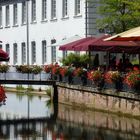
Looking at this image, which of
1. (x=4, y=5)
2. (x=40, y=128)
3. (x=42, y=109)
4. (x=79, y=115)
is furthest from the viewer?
(x=4, y=5)

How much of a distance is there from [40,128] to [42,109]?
30.0ft

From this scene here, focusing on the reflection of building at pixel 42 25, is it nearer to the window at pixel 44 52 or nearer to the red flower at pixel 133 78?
the window at pixel 44 52

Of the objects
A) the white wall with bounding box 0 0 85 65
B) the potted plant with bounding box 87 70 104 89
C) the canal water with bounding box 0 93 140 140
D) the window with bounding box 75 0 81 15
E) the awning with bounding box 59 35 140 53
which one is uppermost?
the window with bounding box 75 0 81 15

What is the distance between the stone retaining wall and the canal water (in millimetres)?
440

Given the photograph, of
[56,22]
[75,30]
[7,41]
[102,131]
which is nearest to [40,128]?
[102,131]

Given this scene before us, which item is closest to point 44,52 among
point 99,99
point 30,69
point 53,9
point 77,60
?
→ point 53,9

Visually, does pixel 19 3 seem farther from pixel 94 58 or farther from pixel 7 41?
pixel 94 58

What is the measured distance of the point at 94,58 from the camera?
43.5 meters

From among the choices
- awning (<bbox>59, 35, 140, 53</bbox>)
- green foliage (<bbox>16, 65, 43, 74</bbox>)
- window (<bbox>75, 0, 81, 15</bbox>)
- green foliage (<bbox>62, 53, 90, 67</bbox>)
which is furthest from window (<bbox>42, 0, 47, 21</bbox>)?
awning (<bbox>59, 35, 140, 53</bbox>)

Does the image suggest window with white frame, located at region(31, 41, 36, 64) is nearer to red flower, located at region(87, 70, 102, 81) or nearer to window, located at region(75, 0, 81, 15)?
window, located at region(75, 0, 81, 15)

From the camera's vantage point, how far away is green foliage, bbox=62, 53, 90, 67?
4432 cm

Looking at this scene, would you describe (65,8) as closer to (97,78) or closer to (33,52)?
(33,52)

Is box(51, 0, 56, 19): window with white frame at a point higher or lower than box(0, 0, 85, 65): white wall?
higher

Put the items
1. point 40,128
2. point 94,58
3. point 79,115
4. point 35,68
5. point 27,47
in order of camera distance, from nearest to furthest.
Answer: point 40,128 → point 79,115 → point 94,58 → point 35,68 → point 27,47
